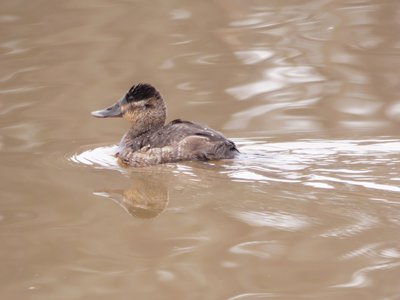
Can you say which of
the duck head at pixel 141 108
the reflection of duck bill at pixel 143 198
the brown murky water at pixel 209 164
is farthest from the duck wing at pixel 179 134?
the reflection of duck bill at pixel 143 198

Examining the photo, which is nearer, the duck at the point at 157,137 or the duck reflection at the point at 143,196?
the duck reflection at the point at 143,196

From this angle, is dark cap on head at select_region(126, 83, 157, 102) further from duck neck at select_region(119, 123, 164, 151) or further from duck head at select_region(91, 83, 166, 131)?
duck neck at select_region(119, 123, 164, 151)

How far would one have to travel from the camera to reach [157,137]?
9.21m

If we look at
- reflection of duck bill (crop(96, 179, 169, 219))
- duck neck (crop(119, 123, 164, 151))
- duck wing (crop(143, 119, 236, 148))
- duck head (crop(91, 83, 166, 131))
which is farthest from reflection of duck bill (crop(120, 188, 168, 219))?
duck head (crop(91, 83, 166, 131))

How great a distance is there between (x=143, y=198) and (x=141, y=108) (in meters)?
1.91

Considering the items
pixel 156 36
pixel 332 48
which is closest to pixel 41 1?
pixel 156 36

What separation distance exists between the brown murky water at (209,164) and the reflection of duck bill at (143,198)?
0.07 ft

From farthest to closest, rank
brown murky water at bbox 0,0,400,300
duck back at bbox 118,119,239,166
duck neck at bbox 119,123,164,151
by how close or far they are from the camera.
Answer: duck neck at bbox 119,123,164,151, duck back at bbox 118,119,239,166, brown murky water at bbox 0,0,400,300

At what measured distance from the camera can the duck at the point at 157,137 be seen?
8.79m

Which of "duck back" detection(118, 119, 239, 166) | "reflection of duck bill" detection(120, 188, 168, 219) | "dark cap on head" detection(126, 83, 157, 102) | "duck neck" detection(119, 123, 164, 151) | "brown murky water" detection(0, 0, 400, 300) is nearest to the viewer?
"brown murky water" detection(0, 0, 400, 300)

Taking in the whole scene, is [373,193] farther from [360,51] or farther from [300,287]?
[360,51]

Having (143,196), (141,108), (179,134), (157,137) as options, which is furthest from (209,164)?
(141,108)

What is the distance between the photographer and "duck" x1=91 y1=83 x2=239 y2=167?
28.8 feet

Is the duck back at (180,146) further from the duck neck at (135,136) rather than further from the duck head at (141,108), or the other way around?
→ the duck head at (141,108)
